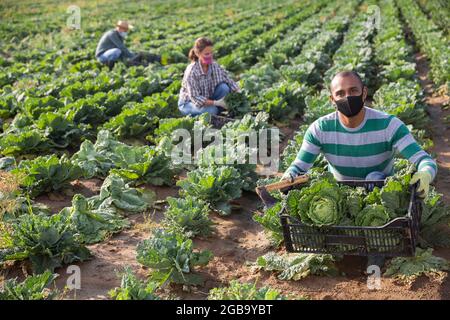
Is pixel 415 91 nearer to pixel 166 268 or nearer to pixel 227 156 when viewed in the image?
pixel 227 156

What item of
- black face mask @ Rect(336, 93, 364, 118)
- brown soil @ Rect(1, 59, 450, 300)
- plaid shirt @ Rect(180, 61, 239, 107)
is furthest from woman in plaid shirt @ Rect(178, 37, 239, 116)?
black face mask @ Rect(336, 93, 364, 118)

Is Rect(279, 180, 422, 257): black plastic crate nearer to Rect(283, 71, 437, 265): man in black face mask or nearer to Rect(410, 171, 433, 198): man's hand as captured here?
Rect(410, 171, 433, 198): man's hand

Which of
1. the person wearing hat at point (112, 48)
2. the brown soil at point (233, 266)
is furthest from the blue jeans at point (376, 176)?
the person wearing hat at point (112, 48)

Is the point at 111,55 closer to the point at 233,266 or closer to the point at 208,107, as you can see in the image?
the point at 208,107

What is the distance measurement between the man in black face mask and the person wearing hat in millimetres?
9652

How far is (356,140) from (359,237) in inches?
34.3

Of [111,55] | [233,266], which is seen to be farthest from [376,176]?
[111,55]

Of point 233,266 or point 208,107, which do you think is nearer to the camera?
point 233,266

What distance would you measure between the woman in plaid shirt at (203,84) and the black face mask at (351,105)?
12.7 feet

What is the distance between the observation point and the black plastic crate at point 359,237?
374 centimetres

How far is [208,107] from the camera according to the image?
8180 mm
